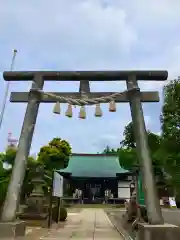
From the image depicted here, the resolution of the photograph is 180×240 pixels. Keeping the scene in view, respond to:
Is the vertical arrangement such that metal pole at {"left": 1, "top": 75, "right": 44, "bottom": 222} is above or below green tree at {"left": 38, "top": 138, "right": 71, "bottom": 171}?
below

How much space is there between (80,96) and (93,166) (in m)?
36.7

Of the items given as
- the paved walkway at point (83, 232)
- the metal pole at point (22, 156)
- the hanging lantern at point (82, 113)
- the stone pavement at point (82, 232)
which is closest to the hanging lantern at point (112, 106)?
the hanging lantern at point (82, 113)

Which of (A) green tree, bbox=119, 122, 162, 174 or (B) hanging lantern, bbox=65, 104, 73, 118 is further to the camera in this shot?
(A) green tree, bbox=119, 122, 162, 174

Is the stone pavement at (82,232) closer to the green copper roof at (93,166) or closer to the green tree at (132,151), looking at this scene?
the green tree at (132,151)

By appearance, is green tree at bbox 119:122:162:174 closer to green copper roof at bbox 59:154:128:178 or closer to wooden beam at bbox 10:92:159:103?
wooden beam at bbox 10:92:159:103

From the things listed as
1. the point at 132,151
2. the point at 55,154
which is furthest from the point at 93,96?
the point at 55,154

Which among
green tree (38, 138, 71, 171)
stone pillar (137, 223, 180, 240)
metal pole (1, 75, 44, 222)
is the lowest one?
stone pillar (137, 223, 180, 240)

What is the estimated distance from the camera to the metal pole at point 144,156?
7875 millimetres

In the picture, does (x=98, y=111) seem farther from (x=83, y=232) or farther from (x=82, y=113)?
(x=83, y=232)

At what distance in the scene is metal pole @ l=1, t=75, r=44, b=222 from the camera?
7.99 m

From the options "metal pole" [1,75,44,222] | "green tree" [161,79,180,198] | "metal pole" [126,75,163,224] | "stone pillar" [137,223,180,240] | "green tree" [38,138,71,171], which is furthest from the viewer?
"green tree" [38,138,71,171]

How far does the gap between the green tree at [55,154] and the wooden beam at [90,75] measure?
22158mm

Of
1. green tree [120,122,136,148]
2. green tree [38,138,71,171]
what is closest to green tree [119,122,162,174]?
green tree [120,122,136,148]

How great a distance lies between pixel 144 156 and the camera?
841cm
